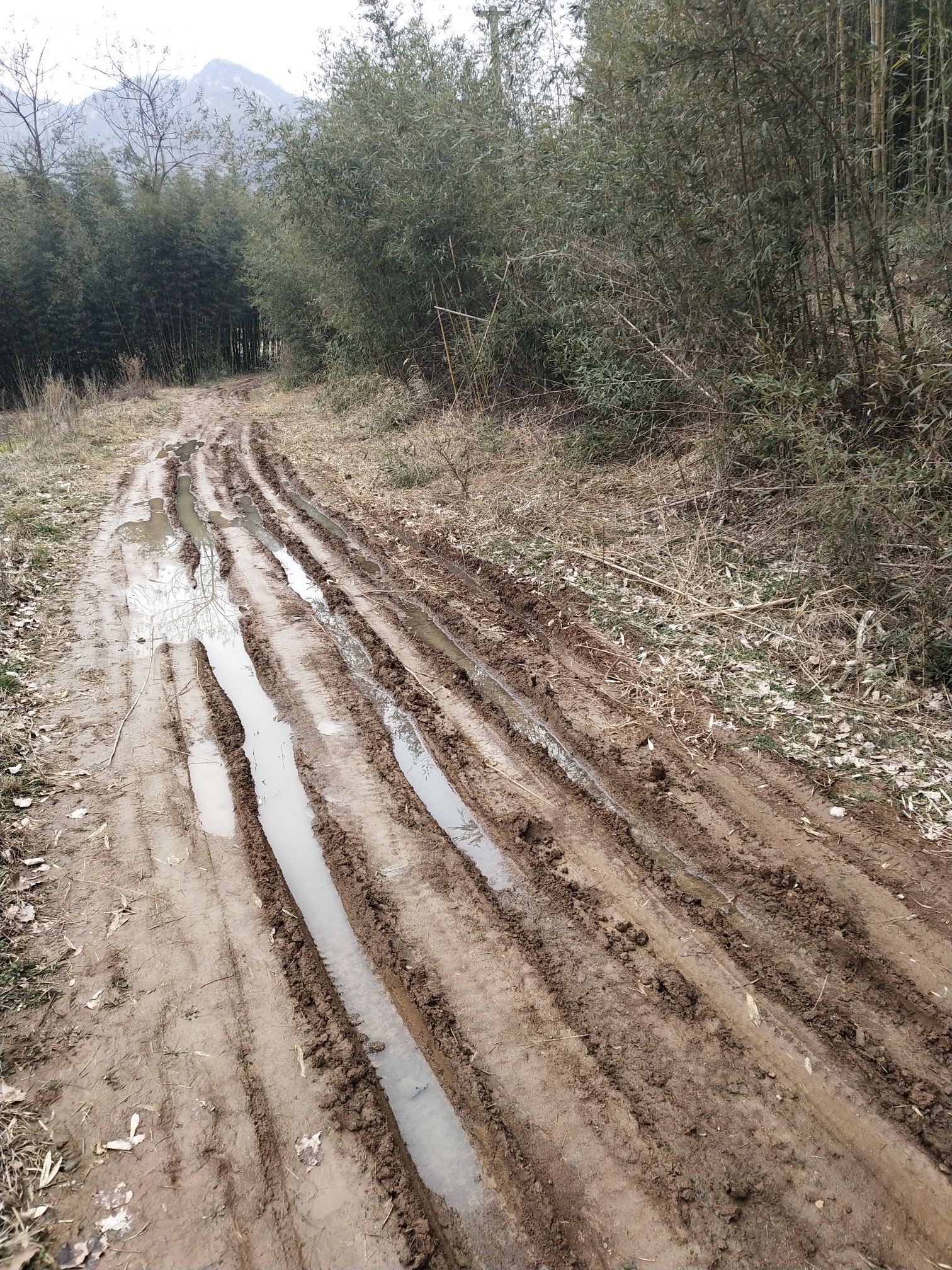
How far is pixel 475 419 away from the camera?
30.2ft

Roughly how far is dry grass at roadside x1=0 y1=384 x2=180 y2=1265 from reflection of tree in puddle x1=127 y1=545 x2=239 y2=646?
1.75ft

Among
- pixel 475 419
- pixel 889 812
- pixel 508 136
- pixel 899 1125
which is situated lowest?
pixel 899 1125

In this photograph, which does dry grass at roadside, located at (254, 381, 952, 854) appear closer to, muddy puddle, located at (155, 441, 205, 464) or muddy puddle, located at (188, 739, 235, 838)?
muddy puddle, located at (188, 739, 235, 838)

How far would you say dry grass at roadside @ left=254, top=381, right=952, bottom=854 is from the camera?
3447 mm

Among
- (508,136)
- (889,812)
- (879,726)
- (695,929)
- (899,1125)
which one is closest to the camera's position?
(899,1125)

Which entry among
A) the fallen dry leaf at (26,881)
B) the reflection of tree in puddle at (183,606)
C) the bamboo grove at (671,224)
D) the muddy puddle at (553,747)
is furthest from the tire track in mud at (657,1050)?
the reflection of tree in puddle at (183,606)

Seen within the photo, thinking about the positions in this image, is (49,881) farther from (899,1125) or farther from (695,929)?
(899,1125)

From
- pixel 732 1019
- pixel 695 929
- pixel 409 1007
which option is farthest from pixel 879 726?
pixel 409 1007

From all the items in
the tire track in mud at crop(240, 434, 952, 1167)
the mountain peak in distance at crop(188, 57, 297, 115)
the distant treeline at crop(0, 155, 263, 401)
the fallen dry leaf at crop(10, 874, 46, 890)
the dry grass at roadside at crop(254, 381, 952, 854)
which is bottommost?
the tire track in mud at crop(240, 434, 952, 1167)

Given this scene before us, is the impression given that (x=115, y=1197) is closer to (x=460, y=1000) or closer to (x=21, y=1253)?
(x=21, y=1253)

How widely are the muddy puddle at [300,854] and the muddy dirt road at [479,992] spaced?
0.01 m

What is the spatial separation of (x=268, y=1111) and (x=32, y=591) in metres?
4.92

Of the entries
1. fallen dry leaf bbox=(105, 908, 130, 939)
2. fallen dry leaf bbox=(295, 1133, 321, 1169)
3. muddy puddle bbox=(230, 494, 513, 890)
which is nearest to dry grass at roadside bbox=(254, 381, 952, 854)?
muddy puddle bbox=(230, 494, 513, 890)

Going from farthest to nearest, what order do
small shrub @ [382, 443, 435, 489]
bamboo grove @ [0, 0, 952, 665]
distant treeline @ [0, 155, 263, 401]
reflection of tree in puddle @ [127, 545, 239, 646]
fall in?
distant treeline @ [0, 155, 263, 401]
small shrub @ [382, 443, 435, 489]
reflection of tree in puddle @ [127, 545, 239, 646]
bamboo grove @ [0, 0, 952, 665]
